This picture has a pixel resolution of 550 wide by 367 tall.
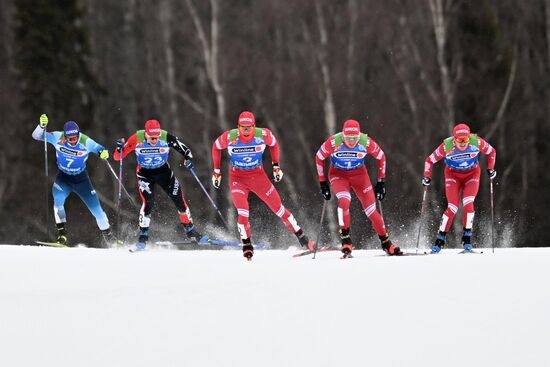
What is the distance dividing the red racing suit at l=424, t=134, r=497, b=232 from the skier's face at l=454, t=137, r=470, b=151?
0.26ft

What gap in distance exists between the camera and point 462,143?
11.4 meters

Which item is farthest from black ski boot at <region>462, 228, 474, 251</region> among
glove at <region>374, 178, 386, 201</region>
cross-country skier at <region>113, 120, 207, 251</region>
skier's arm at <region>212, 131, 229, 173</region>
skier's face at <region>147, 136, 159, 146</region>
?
skier's face at <region>147, 136, 159, 146</region>

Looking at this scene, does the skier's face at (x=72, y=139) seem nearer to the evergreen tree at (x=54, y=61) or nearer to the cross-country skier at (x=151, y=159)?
the cross-country skier at (x=151, y=159)

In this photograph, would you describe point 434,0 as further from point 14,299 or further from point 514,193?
point 14,299

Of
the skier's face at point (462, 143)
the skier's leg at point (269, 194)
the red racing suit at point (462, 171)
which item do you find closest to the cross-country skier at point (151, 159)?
the skier's leg at point (269, 194)

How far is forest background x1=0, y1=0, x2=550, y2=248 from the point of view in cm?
2227

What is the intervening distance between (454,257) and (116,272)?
3658 mm

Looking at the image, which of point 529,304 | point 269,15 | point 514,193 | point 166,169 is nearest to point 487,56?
point 514,193

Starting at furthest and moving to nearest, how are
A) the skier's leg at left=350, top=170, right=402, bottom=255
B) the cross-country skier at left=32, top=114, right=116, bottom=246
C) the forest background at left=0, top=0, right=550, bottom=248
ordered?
the forest background at left=0, top=0, right=550, bottom=248
the cross-country skier at left=32, top=114, right=116, bottom=246
the skier's leg at left=350, top=170, right=402, bottom=255

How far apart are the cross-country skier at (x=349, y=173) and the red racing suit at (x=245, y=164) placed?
672 millimetres

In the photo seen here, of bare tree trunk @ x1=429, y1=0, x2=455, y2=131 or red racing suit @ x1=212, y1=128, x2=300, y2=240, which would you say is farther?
bare tree trunk @ x1=429, y1=0, x2=455, y2=131

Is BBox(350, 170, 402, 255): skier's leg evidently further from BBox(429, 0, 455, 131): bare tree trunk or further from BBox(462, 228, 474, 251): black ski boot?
BBox(429, 0, 455, 131): bare tree trunk

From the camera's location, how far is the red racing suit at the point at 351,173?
11.1 metres

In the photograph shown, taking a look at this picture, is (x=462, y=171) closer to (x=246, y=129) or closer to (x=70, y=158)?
(x=246, y=129)
